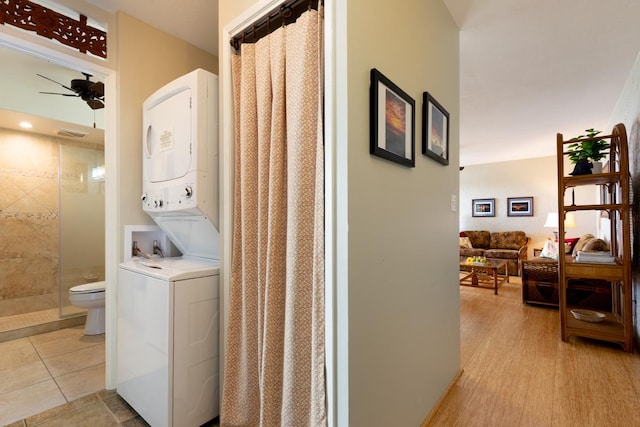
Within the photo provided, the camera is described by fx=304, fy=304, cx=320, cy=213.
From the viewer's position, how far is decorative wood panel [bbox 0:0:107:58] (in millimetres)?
1693

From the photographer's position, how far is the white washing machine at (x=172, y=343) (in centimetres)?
150

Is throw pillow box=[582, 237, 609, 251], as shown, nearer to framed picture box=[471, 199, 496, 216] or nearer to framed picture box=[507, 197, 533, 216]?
framed picture box=[507, 197, 533, 216]

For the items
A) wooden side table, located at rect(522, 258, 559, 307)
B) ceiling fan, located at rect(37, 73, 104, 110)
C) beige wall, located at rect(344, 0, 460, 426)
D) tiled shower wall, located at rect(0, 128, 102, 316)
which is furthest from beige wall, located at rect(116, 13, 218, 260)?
wooden side table, located at rect(522, 258, 559, 307)

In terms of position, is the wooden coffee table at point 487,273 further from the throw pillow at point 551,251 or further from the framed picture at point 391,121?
the framed picture at point 391,121

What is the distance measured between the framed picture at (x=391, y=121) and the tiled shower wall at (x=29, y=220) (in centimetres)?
424

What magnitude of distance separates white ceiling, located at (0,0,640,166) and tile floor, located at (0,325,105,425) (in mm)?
2539

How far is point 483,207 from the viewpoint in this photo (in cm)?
720

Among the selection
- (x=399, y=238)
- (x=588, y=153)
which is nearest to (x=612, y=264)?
(x=588, y=153)

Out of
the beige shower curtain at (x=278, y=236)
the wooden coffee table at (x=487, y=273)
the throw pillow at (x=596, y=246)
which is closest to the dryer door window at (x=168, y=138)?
the beige shower curtain at (x=278, y=236)

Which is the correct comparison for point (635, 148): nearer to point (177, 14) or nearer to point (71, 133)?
point (177, 14)

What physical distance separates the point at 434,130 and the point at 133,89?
2043 millimetres

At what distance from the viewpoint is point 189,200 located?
1.67m

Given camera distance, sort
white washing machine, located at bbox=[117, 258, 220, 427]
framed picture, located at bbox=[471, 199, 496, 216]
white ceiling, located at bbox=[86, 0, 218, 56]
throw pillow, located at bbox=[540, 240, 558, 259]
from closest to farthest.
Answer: white washing machine, located at bbox=[117, 258, 220, 427], white ceiling, located at bbox=[86, 0, 218, 56], throw pillow, located at bbox=[540, 240, 558, 259], framed picture, located at bbox=[471, 199, 496, 216]

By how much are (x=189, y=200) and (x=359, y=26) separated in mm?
1198
